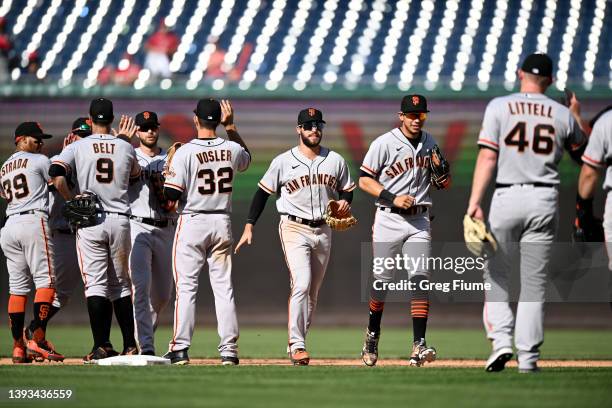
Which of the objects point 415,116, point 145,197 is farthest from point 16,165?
point 415,116

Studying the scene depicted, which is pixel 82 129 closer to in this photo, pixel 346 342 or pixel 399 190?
pixel 399 190

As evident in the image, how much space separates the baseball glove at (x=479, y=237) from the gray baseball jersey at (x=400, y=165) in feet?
5.83

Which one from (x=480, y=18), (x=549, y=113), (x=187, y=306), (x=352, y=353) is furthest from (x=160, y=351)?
(x=480, y=18)

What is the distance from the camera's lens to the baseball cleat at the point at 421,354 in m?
8.38

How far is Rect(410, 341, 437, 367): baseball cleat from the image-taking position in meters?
8.38

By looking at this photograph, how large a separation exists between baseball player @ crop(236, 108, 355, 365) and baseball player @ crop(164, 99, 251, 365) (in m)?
0.27

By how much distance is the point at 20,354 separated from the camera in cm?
923

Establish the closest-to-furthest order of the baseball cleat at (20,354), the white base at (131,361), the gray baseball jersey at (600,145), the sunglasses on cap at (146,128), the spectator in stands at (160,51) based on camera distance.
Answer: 1. the gray baseball jersey at (600,145)
2. the white base at (131,361)
3. the baseball cleat at (20,354)
4. the sunglasses on cap at (146,128)
5. the spectator in stands at (160,51)

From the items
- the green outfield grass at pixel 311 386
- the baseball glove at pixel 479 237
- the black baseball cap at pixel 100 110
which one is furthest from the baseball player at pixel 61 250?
the baseball glove at pixel 479 237

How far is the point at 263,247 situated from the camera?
1502cm

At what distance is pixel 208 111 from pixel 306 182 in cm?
94

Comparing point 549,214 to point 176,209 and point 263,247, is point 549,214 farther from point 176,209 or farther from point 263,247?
point 263,247

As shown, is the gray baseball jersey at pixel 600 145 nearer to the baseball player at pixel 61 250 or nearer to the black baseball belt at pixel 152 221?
the black baseball belt at pixel 152 221

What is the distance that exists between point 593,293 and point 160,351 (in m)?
6.06
